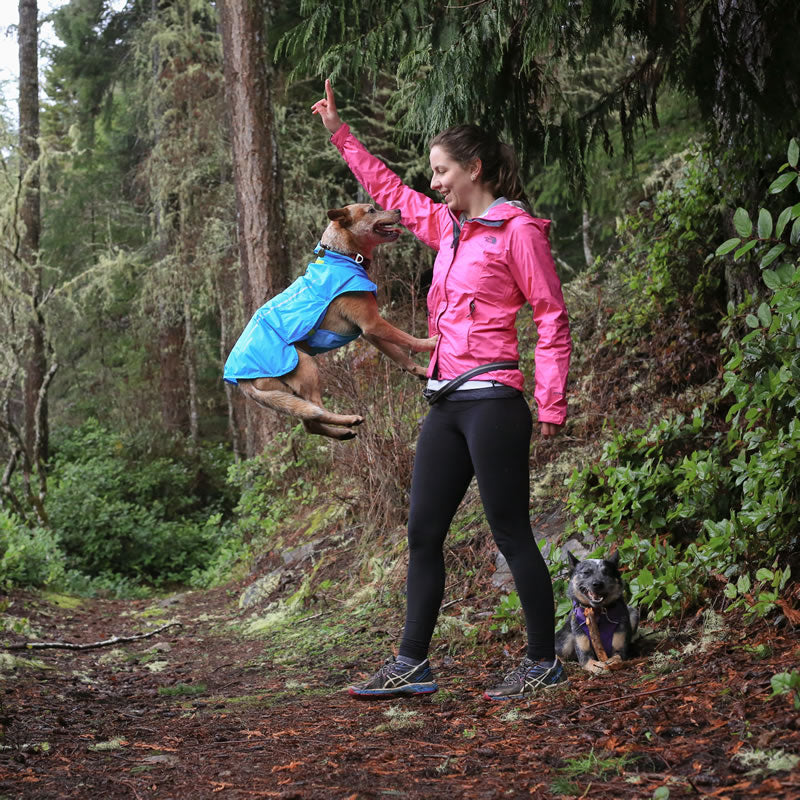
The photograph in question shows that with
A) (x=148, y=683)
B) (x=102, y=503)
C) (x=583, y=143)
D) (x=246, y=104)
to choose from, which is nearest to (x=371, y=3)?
(x=583, y=143)

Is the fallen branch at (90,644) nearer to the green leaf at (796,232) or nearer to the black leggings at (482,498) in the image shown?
the black leggings at (482,498)

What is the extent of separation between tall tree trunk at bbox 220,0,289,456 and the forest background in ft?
0.12

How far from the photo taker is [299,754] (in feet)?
10.9

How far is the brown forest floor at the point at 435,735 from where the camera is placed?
8.79 ft

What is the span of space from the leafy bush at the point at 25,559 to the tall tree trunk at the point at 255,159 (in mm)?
3796

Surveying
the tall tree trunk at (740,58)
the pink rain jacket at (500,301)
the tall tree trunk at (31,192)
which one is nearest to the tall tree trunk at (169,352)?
the tall tree trunk at (31,192)

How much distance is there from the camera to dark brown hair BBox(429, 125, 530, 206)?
12.6 ft

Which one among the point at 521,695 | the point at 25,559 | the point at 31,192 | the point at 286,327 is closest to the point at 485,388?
the point at 286,327

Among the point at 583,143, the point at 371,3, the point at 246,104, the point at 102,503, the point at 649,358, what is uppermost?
the point at 246,104

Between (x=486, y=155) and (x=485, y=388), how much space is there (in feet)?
3.44

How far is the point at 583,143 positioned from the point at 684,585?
272cm

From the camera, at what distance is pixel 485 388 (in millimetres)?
3699

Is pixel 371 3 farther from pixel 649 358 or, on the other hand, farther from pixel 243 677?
pixel 243 677

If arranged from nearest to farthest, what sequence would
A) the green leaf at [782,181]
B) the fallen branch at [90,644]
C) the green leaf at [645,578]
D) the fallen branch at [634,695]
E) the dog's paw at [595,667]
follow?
the fallen branch at [634,695] < the green leaf at [782,181] < the dog's paw at [595,667] < the green leaf at [645,578] < the fallen branch at [90,644]
